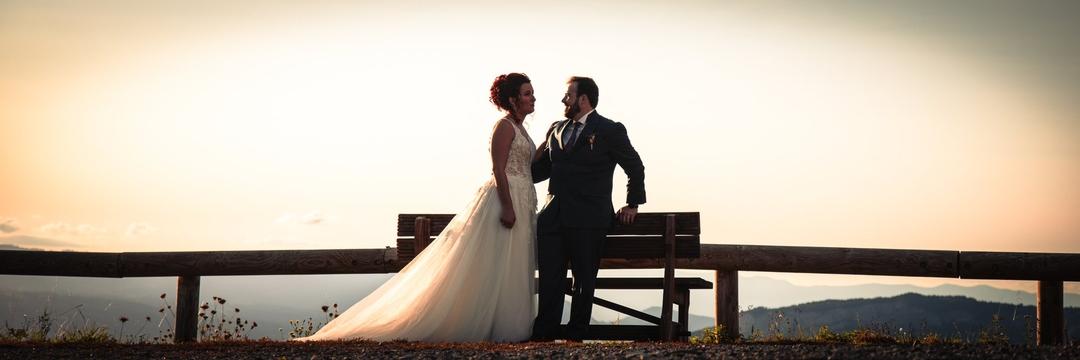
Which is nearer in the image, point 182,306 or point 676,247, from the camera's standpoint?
point 676,247

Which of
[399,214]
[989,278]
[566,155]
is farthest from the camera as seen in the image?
[989,278]

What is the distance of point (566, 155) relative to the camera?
762cm

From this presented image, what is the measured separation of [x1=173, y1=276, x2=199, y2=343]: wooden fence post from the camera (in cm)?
998

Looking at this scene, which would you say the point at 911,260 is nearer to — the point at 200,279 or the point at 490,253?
the point at 490,253

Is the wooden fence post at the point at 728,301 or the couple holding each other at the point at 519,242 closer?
the couple holding each other at the point at 519,242

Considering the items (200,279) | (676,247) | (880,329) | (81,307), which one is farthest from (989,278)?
(81,307)

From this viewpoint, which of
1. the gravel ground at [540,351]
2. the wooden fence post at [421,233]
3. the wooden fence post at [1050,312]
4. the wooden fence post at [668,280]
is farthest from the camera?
the wooden fence post at [1050,312]

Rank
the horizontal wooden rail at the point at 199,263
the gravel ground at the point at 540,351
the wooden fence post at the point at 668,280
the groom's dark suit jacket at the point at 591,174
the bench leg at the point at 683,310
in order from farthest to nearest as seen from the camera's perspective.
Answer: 1. the horizontal wooden rail at the point at 199,263
2. the bench leg at the point at 683,310
3. the wooden fence post at the point at 668,280
4. the groom's dark suit jacket at the point at 591,174
5. the gravel ground at the point at 540,351

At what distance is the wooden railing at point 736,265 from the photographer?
9.31 meters

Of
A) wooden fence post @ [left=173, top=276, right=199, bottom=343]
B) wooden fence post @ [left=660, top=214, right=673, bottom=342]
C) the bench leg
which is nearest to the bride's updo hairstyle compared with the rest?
wooden fence post @ [left=660, top=214, right=673, bottom=342]

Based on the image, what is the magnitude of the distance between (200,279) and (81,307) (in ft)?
3.64

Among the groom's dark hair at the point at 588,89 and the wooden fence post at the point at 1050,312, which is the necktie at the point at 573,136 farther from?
the wooden fence post at the point at 1050,312

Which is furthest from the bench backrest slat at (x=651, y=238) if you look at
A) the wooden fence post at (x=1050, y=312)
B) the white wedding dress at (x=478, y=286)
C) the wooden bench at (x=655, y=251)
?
the wooden fence post at (x=1050, y=312)

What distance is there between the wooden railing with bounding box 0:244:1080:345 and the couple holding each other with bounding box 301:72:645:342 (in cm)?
134
